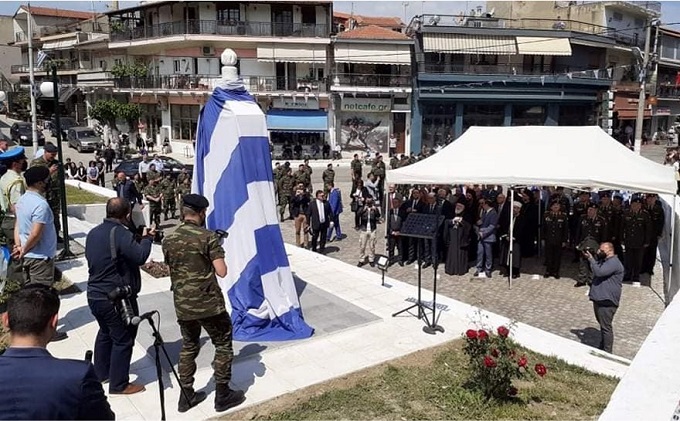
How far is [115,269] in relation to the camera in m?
5.51

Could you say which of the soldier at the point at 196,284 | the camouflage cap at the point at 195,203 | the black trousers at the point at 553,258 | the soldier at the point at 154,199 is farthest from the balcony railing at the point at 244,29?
the soldier at the point at 196,284

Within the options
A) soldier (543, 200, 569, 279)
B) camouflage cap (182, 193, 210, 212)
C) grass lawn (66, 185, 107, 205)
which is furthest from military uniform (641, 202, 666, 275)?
grass lawn (66, 185, 107, 205)

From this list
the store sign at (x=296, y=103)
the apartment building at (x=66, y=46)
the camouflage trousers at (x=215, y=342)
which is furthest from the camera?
the apartment building at (x=66, y=46)

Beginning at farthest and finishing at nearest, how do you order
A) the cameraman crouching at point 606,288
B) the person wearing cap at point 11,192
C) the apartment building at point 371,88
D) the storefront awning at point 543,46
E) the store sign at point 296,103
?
the storefront awning at point 543,46
the store sign at point 296,103
the apartment building at point 371,88
the person wearing cap at point 11,192
the cameraman crouching at point 606,288

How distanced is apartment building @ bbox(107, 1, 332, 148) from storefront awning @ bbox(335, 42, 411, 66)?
4.71 feet

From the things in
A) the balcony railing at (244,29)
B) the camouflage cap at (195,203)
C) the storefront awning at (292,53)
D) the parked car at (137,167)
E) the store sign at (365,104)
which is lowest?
the parked car at (137,167)

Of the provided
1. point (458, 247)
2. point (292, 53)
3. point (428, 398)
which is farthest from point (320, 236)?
point (292, 53)

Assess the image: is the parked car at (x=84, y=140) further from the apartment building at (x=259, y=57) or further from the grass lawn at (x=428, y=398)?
the grass lawn at (x=428, y=398)

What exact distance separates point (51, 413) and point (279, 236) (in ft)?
17.5

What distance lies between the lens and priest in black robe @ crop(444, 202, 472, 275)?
39.8 ft

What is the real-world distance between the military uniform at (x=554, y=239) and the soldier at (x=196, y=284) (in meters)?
8.43

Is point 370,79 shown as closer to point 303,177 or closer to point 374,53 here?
point 374,53

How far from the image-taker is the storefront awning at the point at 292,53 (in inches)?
1450

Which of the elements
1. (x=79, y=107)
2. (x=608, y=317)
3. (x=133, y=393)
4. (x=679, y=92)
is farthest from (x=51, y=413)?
(x=679, y=92)
